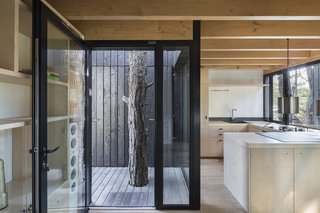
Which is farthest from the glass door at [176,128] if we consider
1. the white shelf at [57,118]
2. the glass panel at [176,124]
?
the white shelf at [57,118]

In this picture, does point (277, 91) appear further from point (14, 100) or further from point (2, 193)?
point (2, 193)

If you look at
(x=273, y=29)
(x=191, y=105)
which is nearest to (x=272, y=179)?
(x=191, y=105)

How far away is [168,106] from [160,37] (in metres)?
0.88

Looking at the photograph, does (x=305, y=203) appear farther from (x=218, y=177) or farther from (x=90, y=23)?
(x=90, y=23)

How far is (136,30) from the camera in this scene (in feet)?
9.71

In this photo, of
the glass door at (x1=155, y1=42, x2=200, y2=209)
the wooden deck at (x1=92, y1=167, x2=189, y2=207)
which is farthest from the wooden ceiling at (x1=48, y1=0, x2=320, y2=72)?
the wooden deck at (x1=92, y1=167, x2=189, y2=207)

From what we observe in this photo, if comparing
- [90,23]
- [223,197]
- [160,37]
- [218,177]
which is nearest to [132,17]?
[160,37]

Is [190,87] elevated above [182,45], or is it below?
below

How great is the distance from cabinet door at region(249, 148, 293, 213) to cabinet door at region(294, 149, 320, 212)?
79 mm

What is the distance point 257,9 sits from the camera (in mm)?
2498

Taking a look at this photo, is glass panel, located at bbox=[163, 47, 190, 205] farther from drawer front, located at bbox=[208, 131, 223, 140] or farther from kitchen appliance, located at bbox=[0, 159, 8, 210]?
drawer front, located at bbox=[208, 131, 223, 140]

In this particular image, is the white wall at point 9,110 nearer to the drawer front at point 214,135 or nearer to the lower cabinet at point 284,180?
the lower cabinet at point 284,180

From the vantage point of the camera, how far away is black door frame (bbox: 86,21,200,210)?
2949 millimetres

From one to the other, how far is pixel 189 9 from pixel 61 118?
1719 millimetres
